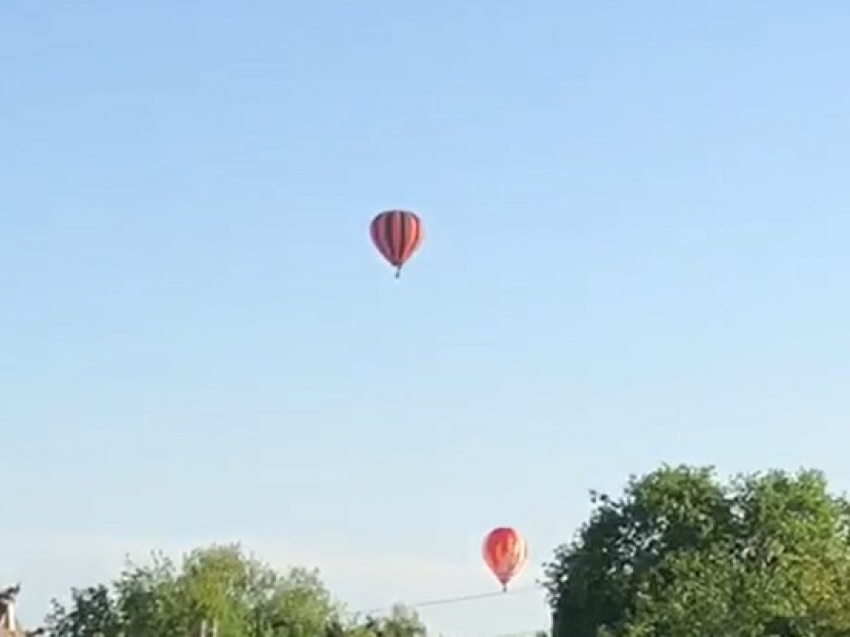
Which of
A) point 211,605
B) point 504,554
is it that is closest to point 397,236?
point 504,554

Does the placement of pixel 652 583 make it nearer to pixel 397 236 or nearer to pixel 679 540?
pixel 679 540

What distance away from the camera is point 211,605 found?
266ft

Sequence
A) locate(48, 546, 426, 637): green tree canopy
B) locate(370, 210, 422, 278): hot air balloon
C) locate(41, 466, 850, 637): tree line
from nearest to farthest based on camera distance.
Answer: locate(370, 210, 422, 278): hot air balloon
locate(41, 466, 850, 637): tree line
locate(48, 546, 426, 637): green tree canopy

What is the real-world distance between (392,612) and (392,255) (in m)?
55.7

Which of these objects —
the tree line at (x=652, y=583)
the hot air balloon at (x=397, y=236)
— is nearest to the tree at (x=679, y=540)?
the tree line at (x=652, y=583)

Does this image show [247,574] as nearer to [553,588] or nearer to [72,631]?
[72,631]

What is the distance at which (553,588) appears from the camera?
240 ft

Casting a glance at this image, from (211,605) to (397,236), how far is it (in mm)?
42053

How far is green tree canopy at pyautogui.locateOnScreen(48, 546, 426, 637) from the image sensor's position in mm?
81125

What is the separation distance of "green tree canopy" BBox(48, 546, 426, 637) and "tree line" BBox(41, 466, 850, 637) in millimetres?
55

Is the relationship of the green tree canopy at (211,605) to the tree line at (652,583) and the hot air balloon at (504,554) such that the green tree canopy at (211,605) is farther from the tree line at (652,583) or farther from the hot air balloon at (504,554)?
the hot air balloon at (504,554)

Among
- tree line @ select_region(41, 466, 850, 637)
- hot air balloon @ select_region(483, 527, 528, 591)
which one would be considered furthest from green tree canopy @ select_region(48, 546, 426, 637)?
hot air balloon @ select_region(483, 527, 528, 591)

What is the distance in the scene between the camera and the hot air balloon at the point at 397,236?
136ft

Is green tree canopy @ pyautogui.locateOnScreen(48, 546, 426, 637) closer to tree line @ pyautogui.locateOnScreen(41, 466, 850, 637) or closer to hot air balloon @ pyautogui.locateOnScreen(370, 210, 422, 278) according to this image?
tree line @ pyautogui.locateOnScreen(41, 466, 850, 637)
